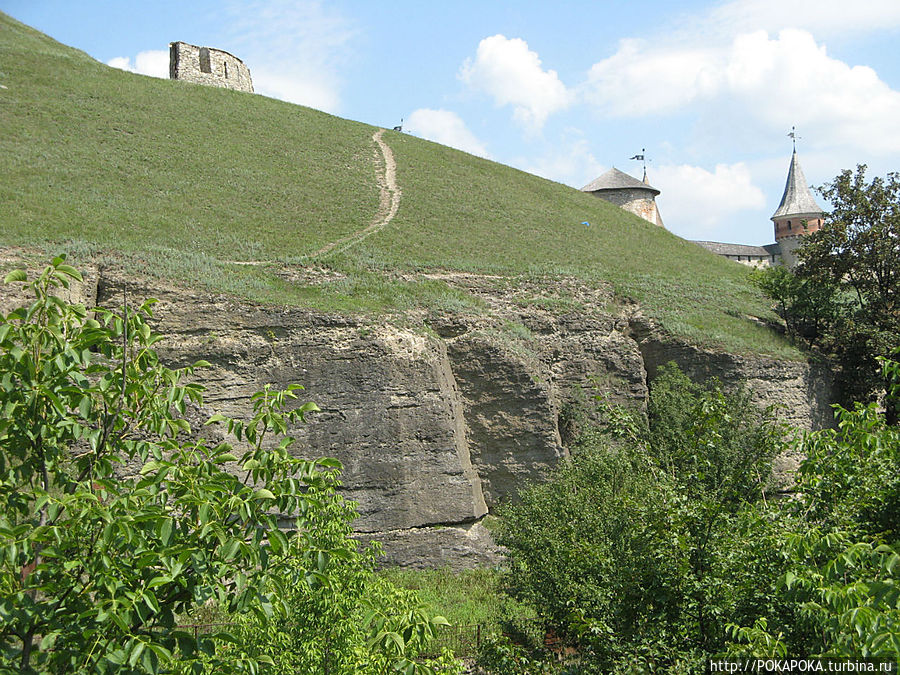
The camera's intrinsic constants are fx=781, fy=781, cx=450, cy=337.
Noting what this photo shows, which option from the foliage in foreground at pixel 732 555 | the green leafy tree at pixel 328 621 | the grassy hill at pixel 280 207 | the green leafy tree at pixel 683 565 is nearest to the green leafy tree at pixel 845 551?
the foliage in foreground at pixel 732 555

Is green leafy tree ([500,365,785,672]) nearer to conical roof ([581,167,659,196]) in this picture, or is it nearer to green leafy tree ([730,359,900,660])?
green leafy tree ([730,359,900,660])

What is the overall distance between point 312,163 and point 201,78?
16294 mm

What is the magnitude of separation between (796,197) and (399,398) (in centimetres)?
6867

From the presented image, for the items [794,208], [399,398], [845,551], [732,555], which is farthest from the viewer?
[794,208]

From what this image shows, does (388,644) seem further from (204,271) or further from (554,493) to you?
(204,271)

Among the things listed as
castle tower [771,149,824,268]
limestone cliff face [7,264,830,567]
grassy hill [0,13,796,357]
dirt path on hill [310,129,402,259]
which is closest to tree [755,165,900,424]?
grassy hill [0,13,796,357]

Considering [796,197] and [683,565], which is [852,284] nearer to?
[683,565]

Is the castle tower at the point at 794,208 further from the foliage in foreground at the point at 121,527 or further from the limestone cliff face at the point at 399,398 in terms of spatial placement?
the foliage in foreground at the point at 121,527

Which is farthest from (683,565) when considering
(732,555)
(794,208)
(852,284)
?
(794,208)

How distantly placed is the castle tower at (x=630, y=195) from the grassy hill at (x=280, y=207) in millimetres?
9903

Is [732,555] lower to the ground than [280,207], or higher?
lower

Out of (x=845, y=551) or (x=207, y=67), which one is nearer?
(x=845, y=551)

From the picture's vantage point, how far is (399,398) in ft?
67.6

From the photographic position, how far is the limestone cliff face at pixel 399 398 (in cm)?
1984
